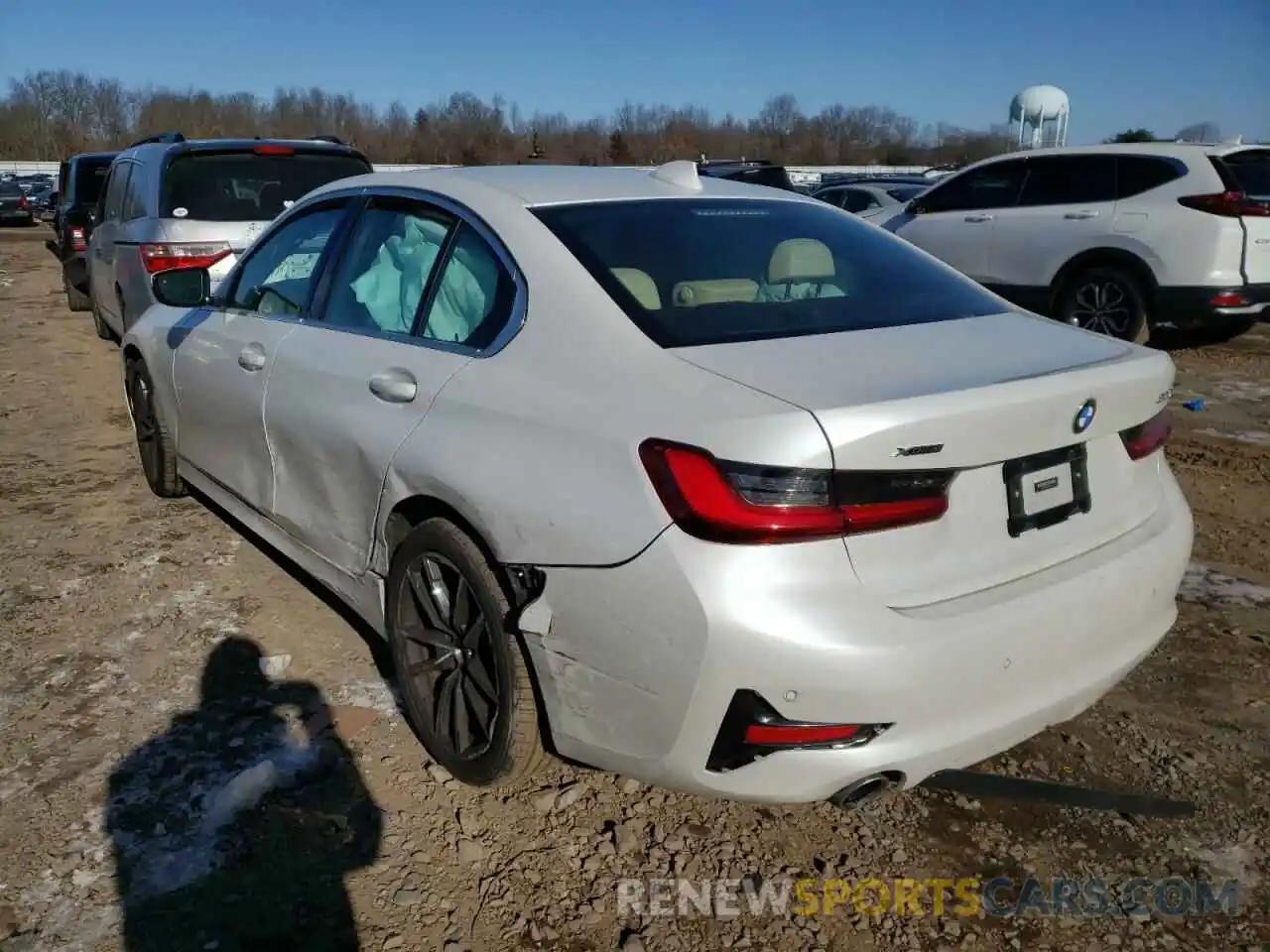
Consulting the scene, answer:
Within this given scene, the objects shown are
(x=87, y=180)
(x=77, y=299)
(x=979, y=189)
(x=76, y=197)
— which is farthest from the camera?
(x=87, y=180)

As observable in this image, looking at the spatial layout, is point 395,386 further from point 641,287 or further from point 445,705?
point 445,705

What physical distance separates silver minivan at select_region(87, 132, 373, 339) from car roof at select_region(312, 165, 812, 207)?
3.79 meters

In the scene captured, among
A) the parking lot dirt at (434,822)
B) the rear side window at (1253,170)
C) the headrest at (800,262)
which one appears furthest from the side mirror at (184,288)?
the rear side window at (1253,170)

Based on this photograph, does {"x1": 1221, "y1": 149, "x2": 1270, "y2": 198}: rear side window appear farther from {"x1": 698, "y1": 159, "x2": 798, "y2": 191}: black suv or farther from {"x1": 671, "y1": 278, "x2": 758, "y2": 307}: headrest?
{"x1": 671, "y1": 278, "x2": 758, "y2": 307}: headrest

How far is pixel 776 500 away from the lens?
198 centimetres

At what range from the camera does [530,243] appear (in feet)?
8.84

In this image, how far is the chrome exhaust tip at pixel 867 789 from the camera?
214 cm

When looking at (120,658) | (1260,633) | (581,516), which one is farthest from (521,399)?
(1260,633)

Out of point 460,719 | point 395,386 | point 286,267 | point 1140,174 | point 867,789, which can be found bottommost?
point 460,719

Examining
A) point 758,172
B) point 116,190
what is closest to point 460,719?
point 116,190

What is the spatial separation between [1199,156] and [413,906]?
29.0 ft

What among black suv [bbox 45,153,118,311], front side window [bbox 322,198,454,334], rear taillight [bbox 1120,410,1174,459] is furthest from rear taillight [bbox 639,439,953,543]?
black suv [bbox 45,153,118,311]

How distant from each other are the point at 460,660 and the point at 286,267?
6.36 ft

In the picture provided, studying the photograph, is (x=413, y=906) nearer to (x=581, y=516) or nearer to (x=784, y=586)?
(x=581, y=516)
